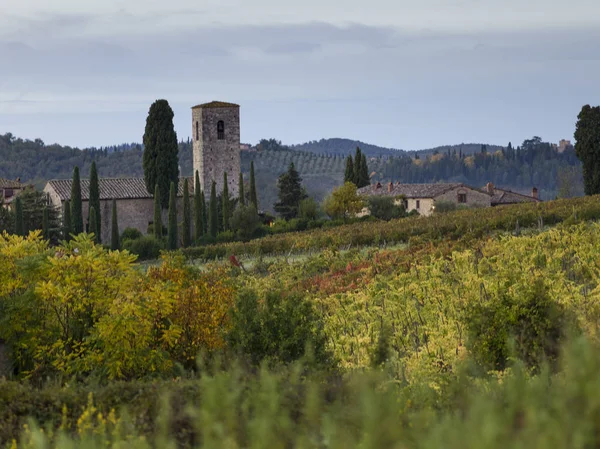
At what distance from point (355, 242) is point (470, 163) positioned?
157588 mm

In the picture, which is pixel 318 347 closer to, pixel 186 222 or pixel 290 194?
pixel 186 222

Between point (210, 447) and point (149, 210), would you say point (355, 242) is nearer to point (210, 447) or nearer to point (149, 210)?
point (149, 210)

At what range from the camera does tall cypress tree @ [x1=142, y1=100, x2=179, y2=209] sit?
62.8 m

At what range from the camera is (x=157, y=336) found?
17.6 meters

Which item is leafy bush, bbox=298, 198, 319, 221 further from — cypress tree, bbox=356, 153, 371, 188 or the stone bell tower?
cypress tree, bbox=356, 153, 371, 188

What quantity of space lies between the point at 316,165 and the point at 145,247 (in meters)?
125

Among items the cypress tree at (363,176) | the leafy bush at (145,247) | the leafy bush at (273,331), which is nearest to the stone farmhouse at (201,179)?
the leafy bush at (145,247)

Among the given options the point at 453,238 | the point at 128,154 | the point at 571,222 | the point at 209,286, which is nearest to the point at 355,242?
the point at 453,238

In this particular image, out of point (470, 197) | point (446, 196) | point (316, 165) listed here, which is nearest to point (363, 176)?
point (446, 196)

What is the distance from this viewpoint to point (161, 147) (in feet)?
205

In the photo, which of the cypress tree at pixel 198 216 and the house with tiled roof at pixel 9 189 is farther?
the house with tiled roof at pixel 9 189

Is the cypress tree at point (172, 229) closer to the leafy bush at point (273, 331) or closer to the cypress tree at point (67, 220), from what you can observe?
the cypress tree at point (67, 220)

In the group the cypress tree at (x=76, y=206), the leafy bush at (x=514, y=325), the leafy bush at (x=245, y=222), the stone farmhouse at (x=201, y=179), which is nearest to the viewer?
the leafy bush at (x=514, y=325)

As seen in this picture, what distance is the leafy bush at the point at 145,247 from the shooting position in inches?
2083
